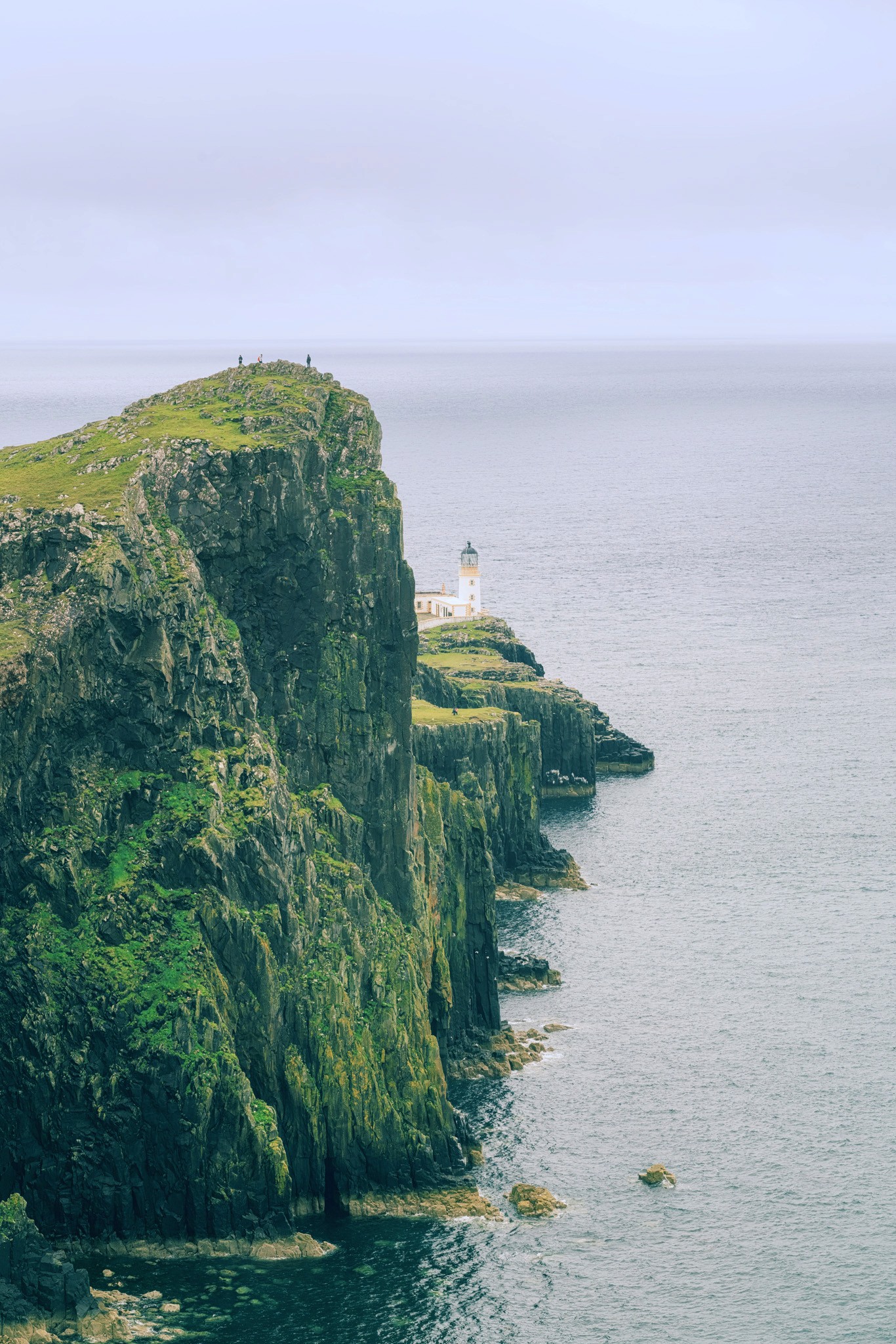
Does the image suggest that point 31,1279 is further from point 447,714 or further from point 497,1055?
point 447,714

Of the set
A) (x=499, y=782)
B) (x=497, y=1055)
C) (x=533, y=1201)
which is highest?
(x=499, y=782)

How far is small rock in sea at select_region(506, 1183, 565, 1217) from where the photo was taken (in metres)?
100

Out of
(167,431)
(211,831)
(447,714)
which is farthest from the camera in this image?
(447,714)

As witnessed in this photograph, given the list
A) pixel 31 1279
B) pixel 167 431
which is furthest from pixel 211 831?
pixel 167 431

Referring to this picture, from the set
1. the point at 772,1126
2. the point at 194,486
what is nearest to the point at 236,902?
the point at 194,486

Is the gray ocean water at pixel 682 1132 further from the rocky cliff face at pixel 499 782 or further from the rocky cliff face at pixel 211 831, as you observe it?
the rocky cliff face at pixel 211 831

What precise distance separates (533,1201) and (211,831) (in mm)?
23297

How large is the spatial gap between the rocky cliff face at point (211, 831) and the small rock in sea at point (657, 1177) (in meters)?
9.32

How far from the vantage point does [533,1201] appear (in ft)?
330

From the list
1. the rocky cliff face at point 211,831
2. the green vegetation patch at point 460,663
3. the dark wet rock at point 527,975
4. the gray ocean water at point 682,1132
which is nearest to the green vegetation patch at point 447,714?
the gray ocean water at point 682,1132

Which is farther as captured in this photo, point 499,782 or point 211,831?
point 499,782

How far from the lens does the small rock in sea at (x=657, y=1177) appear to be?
10412 cm

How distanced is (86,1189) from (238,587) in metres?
31.2

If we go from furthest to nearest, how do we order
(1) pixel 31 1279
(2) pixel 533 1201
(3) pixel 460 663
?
(3) pixel 460 663, (2) pixel 533 1201, (1) pixel 31 1279
